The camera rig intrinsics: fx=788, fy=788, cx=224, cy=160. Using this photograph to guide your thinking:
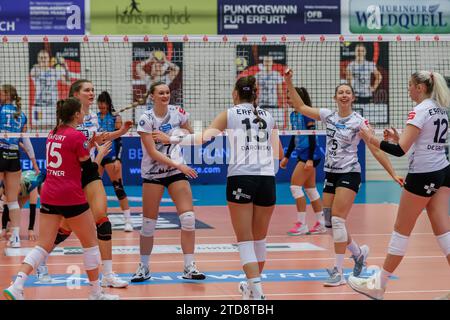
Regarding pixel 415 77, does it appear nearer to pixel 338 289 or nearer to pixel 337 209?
pixel 337 209

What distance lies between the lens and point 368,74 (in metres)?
21.1

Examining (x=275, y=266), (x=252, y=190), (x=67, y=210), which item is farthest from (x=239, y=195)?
(x=275, y=266)

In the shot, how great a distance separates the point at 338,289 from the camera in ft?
28.7

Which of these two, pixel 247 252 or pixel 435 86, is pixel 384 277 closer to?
pixel 247 252

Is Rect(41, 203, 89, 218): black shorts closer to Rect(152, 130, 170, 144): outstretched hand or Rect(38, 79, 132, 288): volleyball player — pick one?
Rect(38, 79, 132, 288): volleyball player

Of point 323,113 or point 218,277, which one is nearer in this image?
point 323,113

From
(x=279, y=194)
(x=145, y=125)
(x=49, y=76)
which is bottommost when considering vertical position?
(x=279, y=194)

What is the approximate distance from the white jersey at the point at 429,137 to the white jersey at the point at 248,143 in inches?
54.6

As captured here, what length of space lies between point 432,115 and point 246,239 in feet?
7.00

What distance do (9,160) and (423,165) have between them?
6649mm

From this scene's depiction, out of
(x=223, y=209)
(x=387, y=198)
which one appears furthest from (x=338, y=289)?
(x=387, y=198)

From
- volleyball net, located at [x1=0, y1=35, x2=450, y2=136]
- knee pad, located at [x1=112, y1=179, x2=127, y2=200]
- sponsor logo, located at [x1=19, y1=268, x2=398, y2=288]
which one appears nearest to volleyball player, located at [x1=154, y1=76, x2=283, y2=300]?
sponsor logo, located at [x1=19, y1=268, x2=398, y2=288]

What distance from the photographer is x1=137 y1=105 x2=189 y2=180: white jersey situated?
9.07 m

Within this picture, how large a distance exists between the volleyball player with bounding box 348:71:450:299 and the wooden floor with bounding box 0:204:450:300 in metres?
0.91
